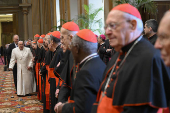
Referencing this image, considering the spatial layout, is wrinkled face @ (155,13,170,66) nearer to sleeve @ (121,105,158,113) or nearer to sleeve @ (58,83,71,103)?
sleeve @ (121,105,158,113)

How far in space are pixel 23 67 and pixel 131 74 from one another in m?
7.61

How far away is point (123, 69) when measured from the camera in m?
1.83

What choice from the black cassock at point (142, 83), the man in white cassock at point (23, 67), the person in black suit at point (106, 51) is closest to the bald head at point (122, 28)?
the black cassock at point (142, 83)

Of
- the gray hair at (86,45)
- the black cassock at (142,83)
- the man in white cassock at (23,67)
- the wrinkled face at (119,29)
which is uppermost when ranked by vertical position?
the wrinkled face at (119,29)

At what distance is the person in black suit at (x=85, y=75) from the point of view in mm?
2363

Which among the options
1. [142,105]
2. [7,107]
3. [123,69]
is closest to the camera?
[142,105]

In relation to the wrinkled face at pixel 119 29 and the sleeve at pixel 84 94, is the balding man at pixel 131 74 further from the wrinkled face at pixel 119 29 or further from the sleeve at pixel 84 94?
the sleeve at pixel 84 94

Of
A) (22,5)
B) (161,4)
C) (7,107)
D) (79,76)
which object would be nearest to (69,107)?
(79,76)

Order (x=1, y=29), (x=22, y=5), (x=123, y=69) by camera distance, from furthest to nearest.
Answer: (x=1, y=29) < (x=22, y=5) < (x=123, y=69)

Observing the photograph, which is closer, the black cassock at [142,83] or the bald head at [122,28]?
the black cassock at [142,83]

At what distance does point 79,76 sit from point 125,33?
0.77m

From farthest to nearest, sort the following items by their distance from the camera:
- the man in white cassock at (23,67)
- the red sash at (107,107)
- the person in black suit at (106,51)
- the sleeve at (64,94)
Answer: the man in white cassock at (23,67)
the person in black suit at (106,51)
the sleeve at (64,94)
the red sash at (107,107)

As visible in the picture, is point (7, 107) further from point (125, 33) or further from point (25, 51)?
point (125, 33)

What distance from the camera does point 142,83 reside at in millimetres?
1674
